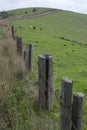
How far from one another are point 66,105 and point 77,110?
0.20 metres

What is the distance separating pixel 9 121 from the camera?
6.38m

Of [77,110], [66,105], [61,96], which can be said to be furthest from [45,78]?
[77,110]

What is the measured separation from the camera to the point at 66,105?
5.77 metres

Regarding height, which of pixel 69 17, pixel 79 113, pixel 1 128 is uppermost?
pixel 79 113

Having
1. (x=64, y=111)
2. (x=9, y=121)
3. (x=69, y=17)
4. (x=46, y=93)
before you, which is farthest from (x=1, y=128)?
(x=69, y=17)

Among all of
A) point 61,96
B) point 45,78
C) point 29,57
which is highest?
point 61,96

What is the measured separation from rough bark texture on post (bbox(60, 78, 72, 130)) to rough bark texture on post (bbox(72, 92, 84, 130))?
0.08 meters

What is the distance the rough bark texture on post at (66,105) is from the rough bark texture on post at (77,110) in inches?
3.0

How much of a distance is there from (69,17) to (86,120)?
80098mm

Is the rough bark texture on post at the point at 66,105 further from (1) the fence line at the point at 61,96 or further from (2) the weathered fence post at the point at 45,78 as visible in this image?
(2) the weathered fence post at the point at 45,78

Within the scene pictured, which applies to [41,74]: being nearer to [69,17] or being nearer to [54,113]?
[54,113]

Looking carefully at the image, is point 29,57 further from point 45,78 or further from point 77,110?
point 77,110

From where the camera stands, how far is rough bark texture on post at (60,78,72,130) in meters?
5.74

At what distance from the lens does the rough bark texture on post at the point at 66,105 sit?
5742 millimetres
